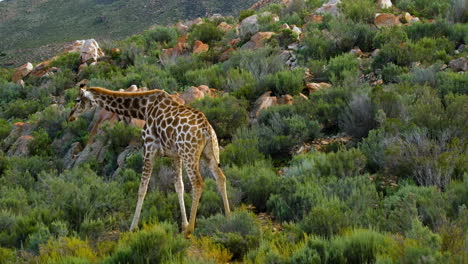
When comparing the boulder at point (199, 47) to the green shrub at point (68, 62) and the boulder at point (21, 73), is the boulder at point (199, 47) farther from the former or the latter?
the boulder at point (21, 73)

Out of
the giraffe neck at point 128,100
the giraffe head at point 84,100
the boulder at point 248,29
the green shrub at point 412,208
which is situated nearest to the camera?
the green shrub at point 412,208

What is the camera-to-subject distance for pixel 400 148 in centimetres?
806

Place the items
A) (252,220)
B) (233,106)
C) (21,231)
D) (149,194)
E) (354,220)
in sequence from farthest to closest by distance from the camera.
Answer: (233,106)
(149,194)
(21,231)
(252,220)
(354,220)

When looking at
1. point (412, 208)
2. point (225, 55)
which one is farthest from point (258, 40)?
point (412, 208)

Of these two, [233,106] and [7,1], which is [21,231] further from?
[7,1]

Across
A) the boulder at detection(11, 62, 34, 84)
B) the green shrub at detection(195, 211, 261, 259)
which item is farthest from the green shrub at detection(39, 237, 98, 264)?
the boulder at detection(11, 62, 34, 84)

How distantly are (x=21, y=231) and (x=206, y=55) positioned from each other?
36.5ft

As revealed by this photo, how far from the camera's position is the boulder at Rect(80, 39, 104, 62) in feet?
70.1

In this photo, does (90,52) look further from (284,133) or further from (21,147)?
(284,133)

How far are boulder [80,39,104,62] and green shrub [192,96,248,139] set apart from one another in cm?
1104

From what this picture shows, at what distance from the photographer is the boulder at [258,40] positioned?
17314 millimetres

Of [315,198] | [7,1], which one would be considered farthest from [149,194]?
[7,1]

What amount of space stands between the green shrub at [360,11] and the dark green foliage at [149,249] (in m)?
13.1

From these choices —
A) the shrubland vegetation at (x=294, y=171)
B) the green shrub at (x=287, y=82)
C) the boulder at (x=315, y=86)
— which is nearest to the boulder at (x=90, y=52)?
the shrubland vegetation at (x=294, y=171)
